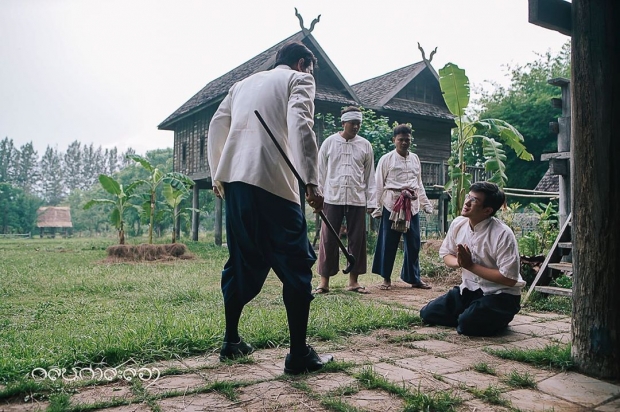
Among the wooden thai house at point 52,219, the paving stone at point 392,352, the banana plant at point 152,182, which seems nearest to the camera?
the paving stone at point 392,352

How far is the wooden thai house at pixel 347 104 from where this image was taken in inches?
611

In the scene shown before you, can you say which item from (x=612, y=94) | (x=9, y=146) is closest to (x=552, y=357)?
(x=612, y=94)

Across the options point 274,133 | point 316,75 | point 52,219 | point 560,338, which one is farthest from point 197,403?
point 52,219

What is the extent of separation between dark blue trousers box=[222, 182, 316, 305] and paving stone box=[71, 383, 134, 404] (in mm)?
750

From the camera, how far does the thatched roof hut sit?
34812 mm

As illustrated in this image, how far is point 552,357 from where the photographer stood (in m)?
2.91

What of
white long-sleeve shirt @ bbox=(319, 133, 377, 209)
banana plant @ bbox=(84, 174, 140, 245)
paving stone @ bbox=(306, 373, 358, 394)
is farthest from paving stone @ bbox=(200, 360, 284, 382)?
banana plant @ bbox=(84, 174, 140, 245)

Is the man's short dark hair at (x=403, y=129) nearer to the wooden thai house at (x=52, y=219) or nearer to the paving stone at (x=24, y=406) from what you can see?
the paving stone at (x=24, y=406)

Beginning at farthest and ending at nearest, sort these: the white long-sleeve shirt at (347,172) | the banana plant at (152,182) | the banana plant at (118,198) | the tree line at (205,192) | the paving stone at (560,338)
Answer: the tree line at (205,192) < the banana plant at (152,182) < the banana plant at (118,198) < the white long-sleeve shirt at (347,172) < the paving stone at (560,338)

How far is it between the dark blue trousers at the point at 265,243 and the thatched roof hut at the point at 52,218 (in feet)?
117

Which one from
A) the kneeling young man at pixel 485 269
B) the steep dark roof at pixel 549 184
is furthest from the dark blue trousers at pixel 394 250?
the steep dark roof at pixel 549 184

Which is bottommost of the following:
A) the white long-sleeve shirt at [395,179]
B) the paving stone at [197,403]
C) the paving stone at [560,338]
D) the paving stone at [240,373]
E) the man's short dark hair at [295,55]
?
the paving stone at [560,338]

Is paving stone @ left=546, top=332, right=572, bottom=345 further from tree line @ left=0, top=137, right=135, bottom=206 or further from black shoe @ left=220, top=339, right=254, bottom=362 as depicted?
tree line @ left=0, top=137, right=135, bottom=206

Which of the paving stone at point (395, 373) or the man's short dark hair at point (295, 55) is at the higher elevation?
the man's short dark hair at point (295, 55)
